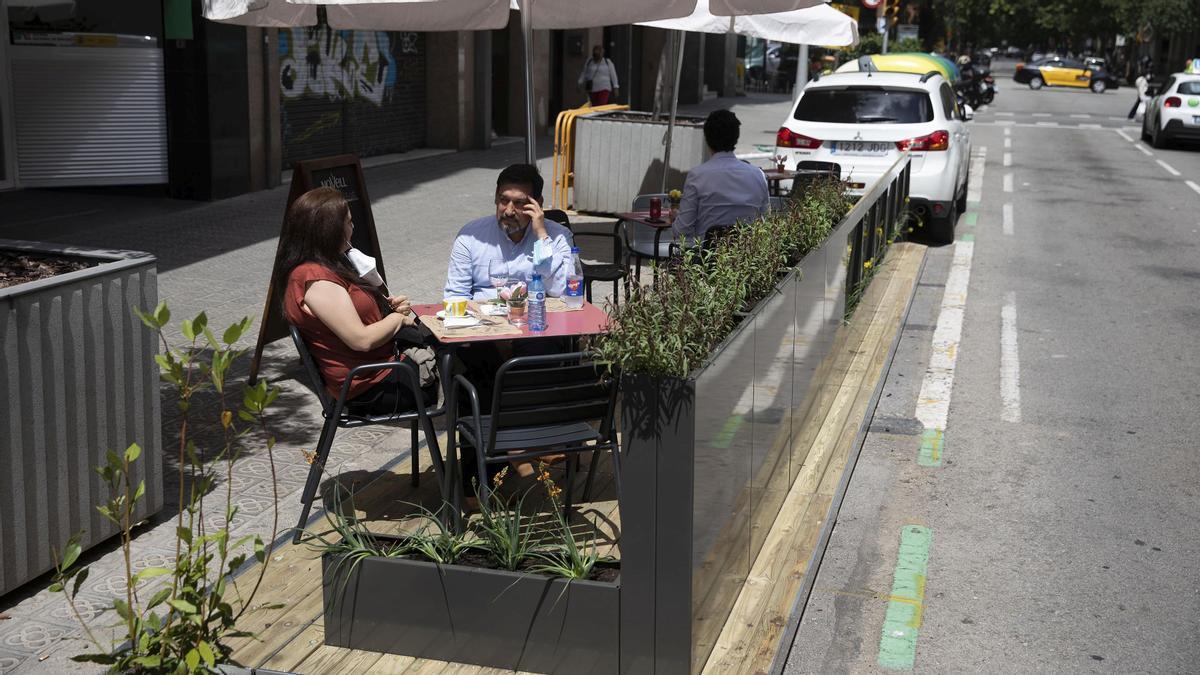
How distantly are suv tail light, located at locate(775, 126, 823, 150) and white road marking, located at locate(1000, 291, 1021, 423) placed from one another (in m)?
3.09

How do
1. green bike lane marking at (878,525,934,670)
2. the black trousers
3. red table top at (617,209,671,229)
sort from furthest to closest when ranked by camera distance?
red table top at (617,209,671,229)
the black trousers
green bike lane marking at (878,525,934,670)

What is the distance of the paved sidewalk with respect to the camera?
4.72 meters

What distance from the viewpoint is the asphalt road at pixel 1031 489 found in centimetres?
474

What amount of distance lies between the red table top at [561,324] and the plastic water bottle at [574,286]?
5 centimetres

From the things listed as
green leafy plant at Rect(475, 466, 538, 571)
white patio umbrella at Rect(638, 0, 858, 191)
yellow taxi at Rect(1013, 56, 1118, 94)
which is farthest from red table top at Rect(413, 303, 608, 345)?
yellow taxi at Rect(1013, 56, 1118, 94)

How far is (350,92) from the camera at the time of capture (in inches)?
755

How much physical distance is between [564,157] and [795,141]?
8.81ft

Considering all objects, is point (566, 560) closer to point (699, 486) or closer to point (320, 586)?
point (699, 486)

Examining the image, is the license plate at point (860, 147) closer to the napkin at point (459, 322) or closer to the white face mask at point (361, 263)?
the napkin at point (459, 322)

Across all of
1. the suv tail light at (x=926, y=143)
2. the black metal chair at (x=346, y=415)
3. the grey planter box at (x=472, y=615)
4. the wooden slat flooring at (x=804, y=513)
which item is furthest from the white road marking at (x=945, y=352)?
the grey planter box at (x=472, y=615)

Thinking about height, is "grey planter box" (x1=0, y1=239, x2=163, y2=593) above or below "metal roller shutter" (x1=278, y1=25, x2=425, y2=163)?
below

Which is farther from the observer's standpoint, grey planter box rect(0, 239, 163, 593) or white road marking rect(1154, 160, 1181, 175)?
white road marking rect(1154, 160, 1181, 175)

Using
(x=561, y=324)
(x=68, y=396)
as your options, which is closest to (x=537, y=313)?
(x=561, y=324)

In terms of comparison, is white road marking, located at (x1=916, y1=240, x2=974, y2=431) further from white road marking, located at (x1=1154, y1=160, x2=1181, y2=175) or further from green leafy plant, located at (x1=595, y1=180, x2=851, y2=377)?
white road marking, located at (x1=1154, y1=160, x2=1181, y2=175)
